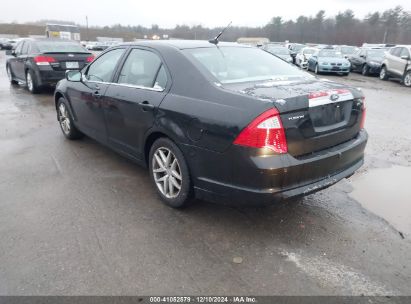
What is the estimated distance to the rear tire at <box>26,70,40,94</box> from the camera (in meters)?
10.4

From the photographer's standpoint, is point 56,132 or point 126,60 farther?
point 56,132

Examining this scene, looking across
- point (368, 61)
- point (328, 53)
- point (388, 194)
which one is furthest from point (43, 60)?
point (368, 61)

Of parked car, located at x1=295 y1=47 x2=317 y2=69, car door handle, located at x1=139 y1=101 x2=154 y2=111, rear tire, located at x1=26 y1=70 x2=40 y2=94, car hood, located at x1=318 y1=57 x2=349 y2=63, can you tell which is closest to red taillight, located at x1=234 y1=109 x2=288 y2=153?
car door handle, located at x1=139 y1=101 x2=154 y2=111

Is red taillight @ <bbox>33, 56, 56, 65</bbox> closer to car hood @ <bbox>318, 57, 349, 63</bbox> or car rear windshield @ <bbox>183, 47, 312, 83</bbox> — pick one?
car rear windshield @ <bbox>183, 47, 312, 83</bbox>

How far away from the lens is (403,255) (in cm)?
284

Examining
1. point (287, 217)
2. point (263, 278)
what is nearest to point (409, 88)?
point (287, 217)

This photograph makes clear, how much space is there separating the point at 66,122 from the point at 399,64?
1454cm

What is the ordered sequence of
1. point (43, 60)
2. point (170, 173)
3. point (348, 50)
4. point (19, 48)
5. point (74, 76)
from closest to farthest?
point (170, 173) → point (74, 76) → point (43, 60) → point (19, 48) → point (348, 50)

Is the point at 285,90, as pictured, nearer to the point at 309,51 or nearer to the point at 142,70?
the point at 142,70

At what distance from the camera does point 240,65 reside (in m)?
3.71

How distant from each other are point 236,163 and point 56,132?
15.7 ft

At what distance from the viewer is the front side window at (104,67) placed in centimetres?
446

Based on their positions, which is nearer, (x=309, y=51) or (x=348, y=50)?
(x=309, y=51)

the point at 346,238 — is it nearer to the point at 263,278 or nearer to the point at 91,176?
the point at 263,278
